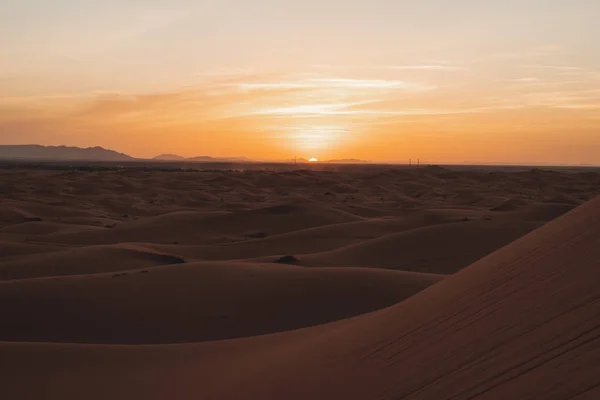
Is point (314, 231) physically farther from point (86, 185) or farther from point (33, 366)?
point (86, 185)

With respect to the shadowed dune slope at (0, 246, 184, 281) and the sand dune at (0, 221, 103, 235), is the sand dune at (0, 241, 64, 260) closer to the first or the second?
the shadowed dune slope at (0, 246, 184, 281)

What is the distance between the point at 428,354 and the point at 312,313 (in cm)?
269

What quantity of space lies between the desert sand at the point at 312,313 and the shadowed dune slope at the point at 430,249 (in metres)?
0.04

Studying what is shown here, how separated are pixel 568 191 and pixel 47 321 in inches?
832

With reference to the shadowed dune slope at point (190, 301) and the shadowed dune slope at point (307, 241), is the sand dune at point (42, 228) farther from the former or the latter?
the shadowed dune slope at point (190, 301)

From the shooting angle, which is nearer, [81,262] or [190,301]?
[190,301]

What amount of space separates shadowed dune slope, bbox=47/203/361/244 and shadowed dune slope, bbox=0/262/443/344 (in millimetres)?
4736

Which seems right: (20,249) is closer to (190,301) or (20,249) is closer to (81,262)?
(81,262)

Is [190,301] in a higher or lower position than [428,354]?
lower

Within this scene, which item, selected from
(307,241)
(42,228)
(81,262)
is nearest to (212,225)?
(307,241)

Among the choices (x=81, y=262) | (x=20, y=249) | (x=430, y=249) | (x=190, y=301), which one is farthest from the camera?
(x=430, y=249)

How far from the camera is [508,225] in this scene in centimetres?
951

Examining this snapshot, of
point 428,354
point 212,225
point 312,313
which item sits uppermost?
point 428,354

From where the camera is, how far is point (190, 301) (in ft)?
15.8
